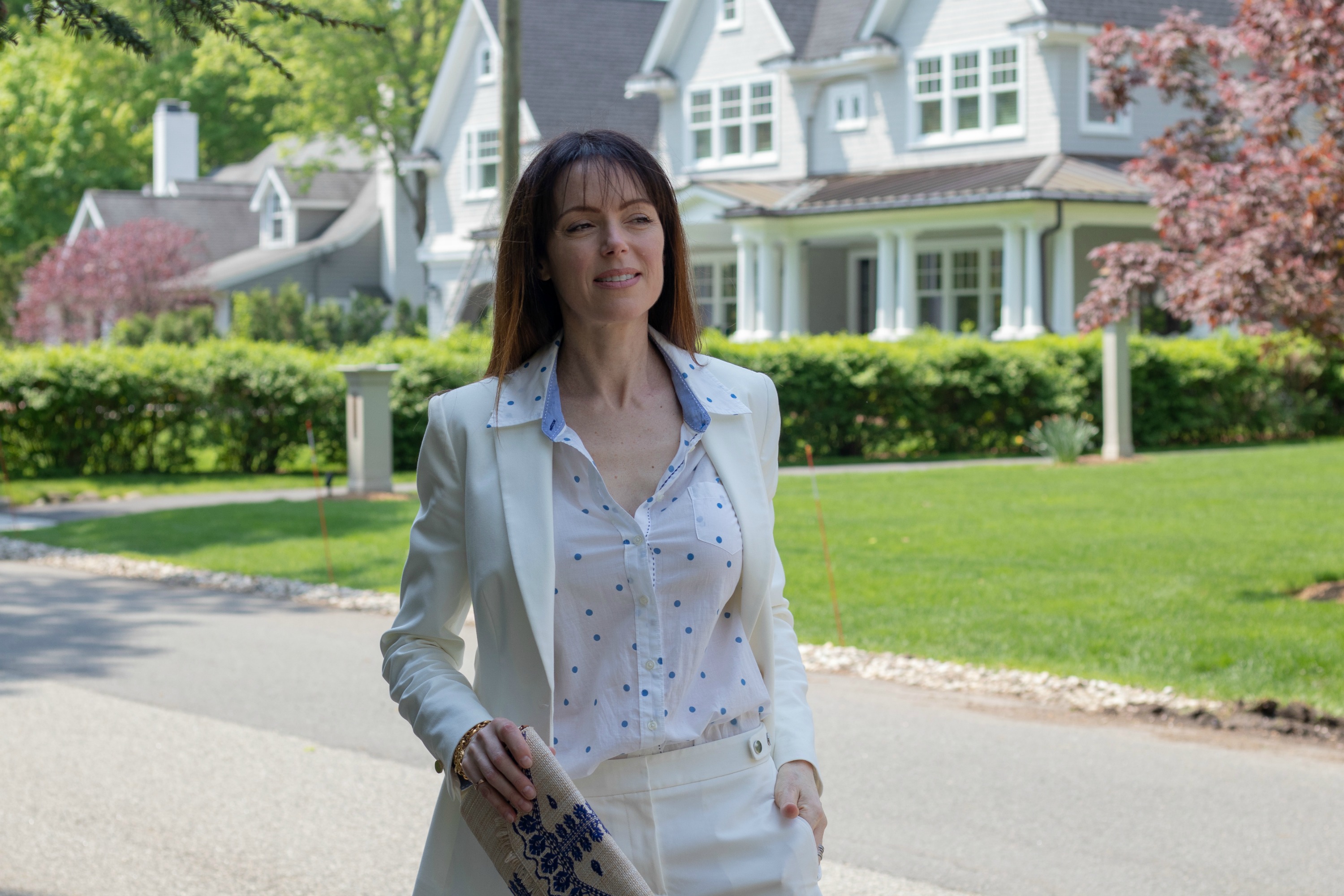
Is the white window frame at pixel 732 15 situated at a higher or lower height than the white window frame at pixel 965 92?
higher

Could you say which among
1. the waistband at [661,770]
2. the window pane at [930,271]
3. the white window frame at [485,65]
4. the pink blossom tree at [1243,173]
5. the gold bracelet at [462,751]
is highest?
the white window frame at [485,65]

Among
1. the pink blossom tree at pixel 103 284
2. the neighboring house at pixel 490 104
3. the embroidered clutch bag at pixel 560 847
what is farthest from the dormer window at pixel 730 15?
the embroidered clutch bag at pixel 560 847

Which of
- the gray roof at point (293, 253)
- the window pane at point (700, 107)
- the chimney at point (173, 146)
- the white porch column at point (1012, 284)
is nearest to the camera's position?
the white porch column at point (1012, 284)

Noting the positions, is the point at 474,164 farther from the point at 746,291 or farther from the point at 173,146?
the point at 173,146

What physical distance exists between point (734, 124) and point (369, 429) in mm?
19321

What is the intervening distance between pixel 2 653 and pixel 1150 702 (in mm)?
7067

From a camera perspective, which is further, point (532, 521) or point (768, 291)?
point (768, 291)

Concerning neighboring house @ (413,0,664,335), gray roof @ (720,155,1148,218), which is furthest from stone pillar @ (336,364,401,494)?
neighboring house @ (413,0,664,335)

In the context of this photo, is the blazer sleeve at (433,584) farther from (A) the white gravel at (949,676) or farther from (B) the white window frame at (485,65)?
(B) the white window frame at (485,65)

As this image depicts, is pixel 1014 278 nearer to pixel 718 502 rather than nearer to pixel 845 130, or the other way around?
pixel 845 130

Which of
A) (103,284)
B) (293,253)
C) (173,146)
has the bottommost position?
(103,284)

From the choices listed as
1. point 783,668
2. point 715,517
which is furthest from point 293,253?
point 715,517

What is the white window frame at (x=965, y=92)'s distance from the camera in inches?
1177

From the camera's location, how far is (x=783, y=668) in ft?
9.16
